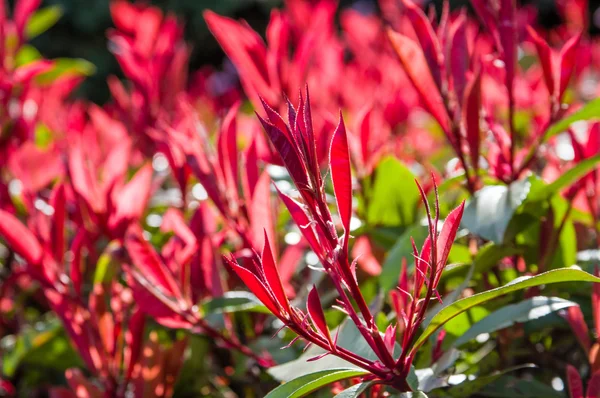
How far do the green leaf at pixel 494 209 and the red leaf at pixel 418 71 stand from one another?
127 mm

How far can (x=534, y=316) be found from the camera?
78 centimetres

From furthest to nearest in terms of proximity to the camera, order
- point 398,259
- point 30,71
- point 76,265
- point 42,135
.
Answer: point 42,135 < point 30,71 < point 76,265 < point 398,259

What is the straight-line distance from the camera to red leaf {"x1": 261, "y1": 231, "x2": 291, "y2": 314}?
677 millimetres

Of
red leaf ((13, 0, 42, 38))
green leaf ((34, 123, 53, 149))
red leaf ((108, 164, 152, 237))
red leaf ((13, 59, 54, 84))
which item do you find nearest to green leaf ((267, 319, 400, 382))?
red leaf ((108, 164, 152, 237))

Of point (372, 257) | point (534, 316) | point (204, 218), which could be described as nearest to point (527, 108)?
point (372, 257)

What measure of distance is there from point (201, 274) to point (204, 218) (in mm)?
89

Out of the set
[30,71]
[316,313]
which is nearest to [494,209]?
[316,313]

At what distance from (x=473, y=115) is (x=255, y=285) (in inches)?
17.0

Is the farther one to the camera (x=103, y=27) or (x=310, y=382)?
(x=103, y=27)

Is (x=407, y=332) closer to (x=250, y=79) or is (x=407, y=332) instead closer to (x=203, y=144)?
(x=203, y=144)

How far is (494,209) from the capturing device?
860 millimetres

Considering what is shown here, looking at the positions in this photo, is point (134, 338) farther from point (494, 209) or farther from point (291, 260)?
point (494, 209)

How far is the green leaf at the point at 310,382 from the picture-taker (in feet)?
2.27

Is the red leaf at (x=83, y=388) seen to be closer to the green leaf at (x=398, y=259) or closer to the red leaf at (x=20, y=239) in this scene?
the red leaf at (x=20, y=239)
